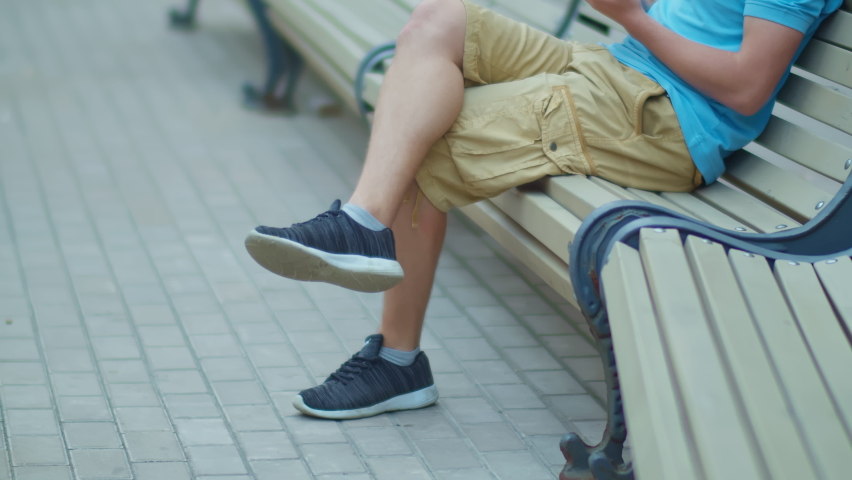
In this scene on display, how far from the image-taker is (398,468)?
231cm

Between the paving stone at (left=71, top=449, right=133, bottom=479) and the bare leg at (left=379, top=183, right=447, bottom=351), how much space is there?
2.41ft

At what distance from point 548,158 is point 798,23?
2.14 feet

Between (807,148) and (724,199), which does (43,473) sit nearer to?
(724,199)

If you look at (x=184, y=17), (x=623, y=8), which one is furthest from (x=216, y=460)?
(x=184, y=17)

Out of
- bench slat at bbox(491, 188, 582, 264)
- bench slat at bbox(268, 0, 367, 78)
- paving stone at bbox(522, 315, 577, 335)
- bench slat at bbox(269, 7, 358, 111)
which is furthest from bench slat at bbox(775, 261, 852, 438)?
bench slat at bbox(269, 7, 358, 111)

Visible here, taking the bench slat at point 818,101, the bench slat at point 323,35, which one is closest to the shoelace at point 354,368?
the bench slat at point 818,101

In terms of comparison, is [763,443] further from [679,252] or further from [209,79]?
[209,79]

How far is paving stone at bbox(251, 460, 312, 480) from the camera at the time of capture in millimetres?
2242

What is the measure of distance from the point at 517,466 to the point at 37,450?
115 cm

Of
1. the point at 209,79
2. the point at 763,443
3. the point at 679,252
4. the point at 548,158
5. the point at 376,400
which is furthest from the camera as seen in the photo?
the point at 209,79

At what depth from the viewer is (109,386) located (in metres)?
2.64

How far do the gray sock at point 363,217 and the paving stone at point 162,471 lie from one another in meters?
0.68


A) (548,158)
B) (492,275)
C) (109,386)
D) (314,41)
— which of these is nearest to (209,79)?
(314,41)

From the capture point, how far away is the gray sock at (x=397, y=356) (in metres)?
2.57
